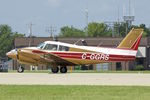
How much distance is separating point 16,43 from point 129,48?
4758cm

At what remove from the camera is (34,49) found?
46.1 meters

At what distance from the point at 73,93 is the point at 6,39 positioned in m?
138

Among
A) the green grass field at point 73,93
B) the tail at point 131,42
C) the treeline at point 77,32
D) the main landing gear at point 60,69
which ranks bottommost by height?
the main landing gear at point 60,69

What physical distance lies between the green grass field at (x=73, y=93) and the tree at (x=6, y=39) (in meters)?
120

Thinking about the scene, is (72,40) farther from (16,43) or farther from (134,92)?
(134,92)

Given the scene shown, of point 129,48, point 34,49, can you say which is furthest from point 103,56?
point 34,49

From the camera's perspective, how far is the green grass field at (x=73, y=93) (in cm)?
1955

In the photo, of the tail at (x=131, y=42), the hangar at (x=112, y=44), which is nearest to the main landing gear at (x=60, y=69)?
the tail at (x=131, y=42)

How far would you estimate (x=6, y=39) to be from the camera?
516 ft

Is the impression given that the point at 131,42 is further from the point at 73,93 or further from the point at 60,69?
the point at 73,93

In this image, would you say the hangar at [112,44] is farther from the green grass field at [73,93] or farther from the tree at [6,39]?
the green grass field at [73,93]

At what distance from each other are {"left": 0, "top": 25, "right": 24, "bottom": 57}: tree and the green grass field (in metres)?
120

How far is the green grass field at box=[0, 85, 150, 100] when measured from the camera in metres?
19.5

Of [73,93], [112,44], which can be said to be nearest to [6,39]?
[112,44]
